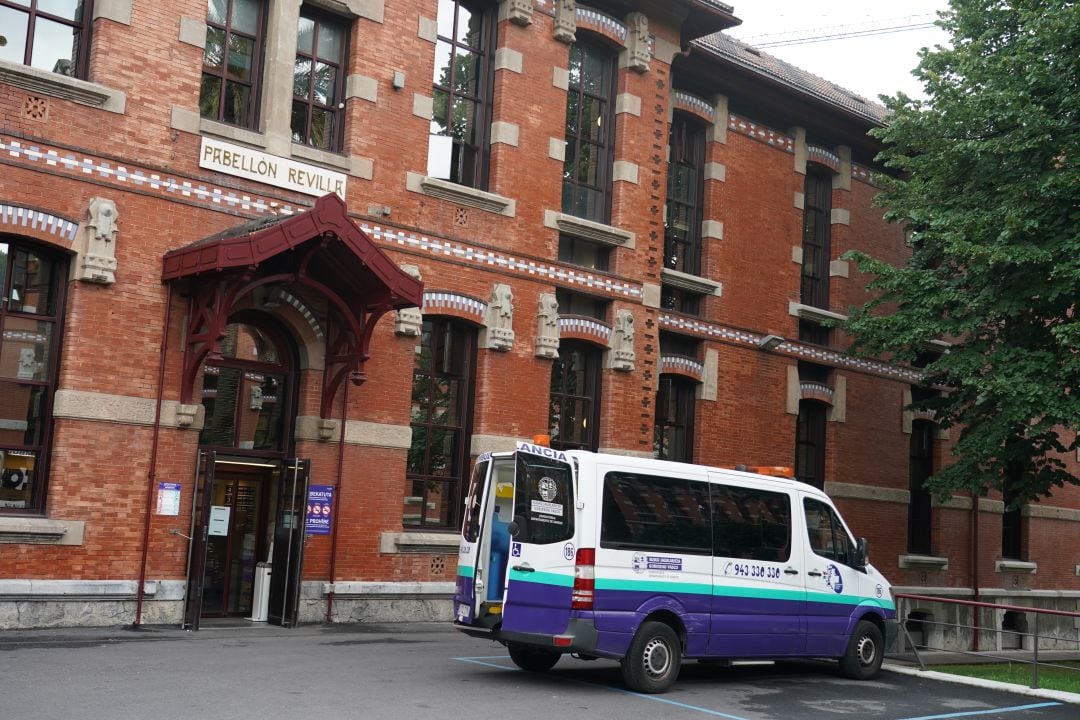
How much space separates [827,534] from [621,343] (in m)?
6.53

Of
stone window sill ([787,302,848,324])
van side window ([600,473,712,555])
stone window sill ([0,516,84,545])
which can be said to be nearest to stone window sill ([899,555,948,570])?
stone window sill ([787,302,848,324])

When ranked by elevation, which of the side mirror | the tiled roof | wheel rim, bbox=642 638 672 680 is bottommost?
wheel rim, bbox=642 638 672 680

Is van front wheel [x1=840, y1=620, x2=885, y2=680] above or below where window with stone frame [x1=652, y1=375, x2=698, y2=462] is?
below

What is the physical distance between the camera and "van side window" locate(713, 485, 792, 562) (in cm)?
1254

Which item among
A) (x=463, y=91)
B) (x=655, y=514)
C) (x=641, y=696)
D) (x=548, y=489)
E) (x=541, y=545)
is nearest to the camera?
(x=641, y=696)

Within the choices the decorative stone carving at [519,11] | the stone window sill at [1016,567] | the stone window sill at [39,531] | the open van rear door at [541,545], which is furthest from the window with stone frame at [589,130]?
the stone window sill at [1016,567]

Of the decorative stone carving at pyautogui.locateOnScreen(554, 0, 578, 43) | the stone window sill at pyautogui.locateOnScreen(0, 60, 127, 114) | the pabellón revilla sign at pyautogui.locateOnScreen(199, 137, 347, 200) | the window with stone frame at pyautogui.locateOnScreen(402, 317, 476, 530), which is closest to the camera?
the stone window sill at pyautogui.locateOnScreen(0, 60, 127, 114)

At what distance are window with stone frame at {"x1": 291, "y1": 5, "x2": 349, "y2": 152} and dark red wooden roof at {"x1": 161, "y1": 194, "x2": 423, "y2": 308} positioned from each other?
92.7 inches

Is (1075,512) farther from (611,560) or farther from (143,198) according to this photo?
(143,198)

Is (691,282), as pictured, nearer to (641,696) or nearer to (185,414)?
(185,414)

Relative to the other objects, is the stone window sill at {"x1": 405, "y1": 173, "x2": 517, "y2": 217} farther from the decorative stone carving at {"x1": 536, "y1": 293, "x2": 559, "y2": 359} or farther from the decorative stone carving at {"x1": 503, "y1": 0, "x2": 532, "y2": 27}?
the decorative stone carving at {"x1": 503, "y1": 0, "x2": 532, "y2": 27}

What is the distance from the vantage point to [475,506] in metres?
12.4

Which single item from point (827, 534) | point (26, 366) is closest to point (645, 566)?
point (827, 534)

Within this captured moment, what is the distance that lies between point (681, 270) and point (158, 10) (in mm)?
11053
